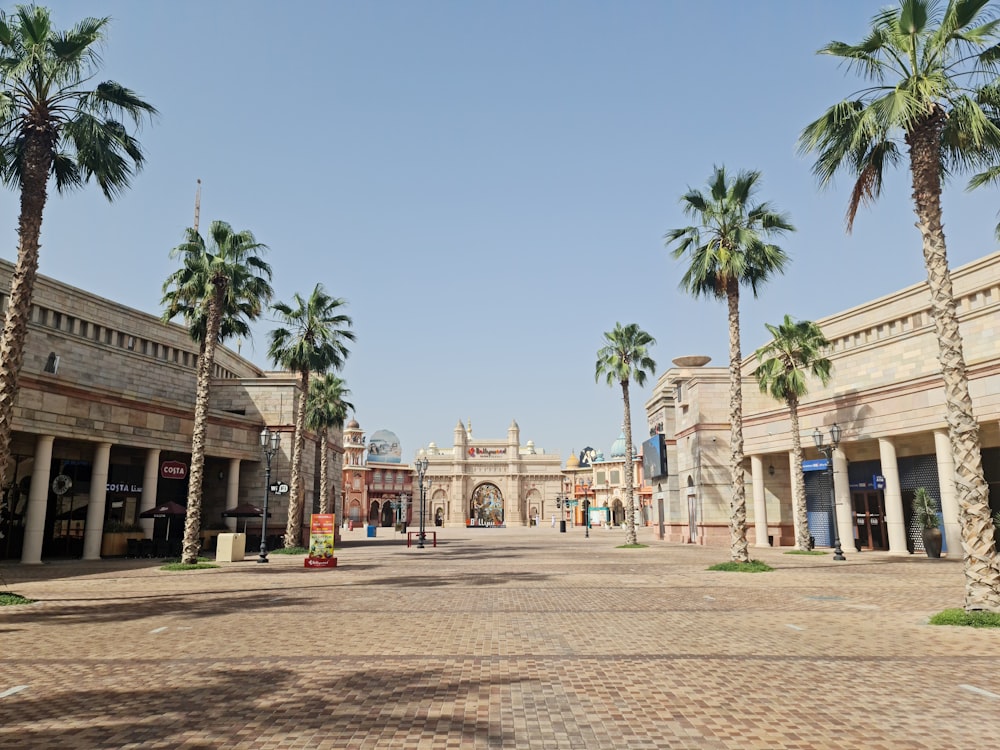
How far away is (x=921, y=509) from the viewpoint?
28.9 m

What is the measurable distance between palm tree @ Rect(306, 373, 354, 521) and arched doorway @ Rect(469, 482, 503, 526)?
7395 cm

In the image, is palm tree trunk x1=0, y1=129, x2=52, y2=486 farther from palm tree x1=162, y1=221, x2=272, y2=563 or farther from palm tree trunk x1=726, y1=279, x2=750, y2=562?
palm tree trunk x1=726, y1=279, x2=750, y2=562

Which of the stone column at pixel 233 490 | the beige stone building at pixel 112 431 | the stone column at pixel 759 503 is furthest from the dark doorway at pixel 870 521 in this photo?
the stone column at pixel 233 490

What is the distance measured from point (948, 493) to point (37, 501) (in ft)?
113

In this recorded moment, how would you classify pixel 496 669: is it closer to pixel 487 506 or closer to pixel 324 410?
pixel 324 410

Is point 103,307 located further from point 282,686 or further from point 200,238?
point 282,686

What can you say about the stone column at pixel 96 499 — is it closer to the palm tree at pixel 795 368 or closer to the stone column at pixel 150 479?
the stone column at pixel 150 479

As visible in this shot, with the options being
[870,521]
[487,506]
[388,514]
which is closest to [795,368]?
[870,521]

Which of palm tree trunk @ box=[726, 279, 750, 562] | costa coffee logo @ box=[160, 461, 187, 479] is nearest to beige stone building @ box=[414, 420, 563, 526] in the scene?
costa coffee logo @ box=[160, 461, 187, 479]

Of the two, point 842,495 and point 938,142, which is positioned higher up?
point 938,142

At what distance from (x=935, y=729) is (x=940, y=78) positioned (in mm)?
12938

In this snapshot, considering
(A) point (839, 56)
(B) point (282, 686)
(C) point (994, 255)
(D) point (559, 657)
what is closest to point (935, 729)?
(D) point (559, 657)

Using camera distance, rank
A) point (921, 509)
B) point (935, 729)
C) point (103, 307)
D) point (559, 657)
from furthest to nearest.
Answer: point (103, 307) < point (921, 509) < point (559, 657) < point (935, 729)

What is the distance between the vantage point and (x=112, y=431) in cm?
2819
